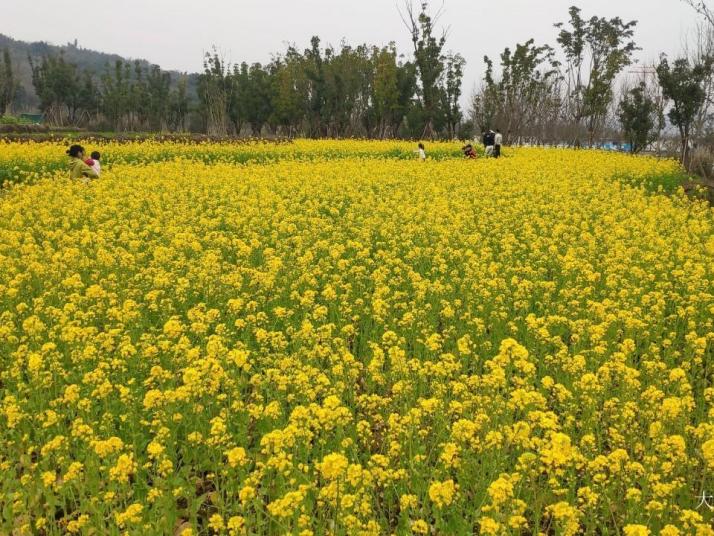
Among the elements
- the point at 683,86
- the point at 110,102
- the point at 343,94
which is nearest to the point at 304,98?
the point at 343,94

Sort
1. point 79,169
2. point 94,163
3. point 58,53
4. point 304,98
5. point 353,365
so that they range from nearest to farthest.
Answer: point 353,365 → point 79,169 → point 94,163 → point 304,98 → point 58,53

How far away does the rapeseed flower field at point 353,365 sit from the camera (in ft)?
13.3

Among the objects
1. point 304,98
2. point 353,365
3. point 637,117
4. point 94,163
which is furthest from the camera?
point 304,98

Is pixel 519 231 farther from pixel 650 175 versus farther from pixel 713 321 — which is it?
pixel 650 175

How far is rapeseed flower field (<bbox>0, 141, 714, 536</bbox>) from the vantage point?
13.3 ft

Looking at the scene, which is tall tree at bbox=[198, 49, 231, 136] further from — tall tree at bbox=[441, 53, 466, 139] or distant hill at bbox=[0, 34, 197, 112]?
distant hill at bbox=[0, 34, 197, 112]

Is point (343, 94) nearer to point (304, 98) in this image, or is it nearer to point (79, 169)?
point (304, 98)

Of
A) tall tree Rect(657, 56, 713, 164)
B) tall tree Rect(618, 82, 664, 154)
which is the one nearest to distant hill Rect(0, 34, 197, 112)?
tall tree Rect(618, 82, 664, 154)

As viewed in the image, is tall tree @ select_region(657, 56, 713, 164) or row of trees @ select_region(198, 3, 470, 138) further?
row of trees @ select_region(198, 3, 470, 138)

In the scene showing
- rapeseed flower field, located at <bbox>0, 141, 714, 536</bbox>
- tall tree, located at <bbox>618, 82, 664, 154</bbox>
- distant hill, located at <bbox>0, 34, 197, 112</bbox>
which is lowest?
rapeseed flower field, located at <bbox>0, 141, 714, 536</bbox>

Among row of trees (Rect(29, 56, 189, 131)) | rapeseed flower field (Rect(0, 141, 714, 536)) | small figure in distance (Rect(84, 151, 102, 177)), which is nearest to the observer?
rapeseed flower field (Rect(0, 141, 714, 536))

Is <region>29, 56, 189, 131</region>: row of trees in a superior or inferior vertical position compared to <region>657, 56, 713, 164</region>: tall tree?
superior

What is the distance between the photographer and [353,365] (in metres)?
6.01

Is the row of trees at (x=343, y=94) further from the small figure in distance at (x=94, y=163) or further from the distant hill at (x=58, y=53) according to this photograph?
the distant hill at (x=58, y=53)
